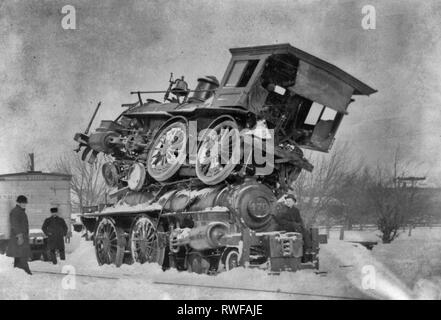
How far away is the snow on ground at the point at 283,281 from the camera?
1390 cm

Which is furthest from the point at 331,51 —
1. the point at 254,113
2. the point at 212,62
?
the point at 254,113

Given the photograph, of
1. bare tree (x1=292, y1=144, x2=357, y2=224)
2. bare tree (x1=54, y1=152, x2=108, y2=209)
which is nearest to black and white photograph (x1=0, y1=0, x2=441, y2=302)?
bare tree (x1=292, y1=144, x2=357, y2=224)

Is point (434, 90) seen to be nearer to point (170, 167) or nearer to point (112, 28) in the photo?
point (170, 167)

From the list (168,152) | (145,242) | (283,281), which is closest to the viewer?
(283,281)

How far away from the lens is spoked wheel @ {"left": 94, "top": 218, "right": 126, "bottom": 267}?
67.9 feet

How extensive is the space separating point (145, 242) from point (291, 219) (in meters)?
4.43

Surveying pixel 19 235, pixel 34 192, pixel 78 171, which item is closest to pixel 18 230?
pixel 19 235

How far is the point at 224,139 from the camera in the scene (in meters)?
17.1

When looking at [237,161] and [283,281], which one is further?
[237,161]

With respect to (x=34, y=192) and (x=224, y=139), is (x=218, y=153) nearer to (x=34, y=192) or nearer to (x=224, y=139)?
(x=224, y=139)

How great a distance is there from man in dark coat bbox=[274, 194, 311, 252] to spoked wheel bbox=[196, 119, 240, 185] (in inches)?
57.2

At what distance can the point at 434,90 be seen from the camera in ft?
57.7

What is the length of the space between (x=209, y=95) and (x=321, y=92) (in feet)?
12.5

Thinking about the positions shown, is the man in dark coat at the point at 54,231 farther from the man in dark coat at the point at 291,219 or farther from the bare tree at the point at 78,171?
the bare tree at the point at 78,171
